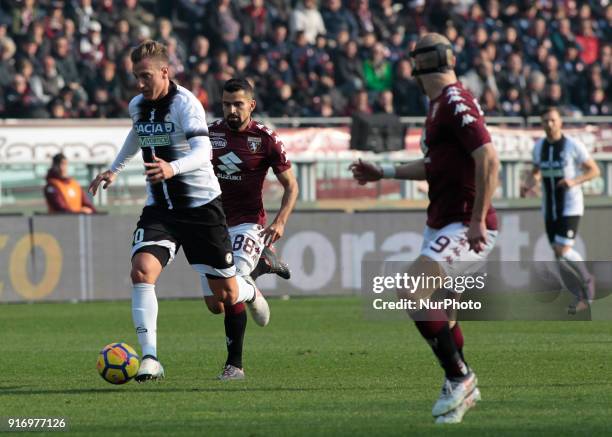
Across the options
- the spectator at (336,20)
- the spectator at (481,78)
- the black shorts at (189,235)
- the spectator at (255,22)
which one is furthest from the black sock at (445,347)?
the spectator at (336,20)

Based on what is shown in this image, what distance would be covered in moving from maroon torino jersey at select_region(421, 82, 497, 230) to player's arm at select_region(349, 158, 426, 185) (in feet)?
0.46

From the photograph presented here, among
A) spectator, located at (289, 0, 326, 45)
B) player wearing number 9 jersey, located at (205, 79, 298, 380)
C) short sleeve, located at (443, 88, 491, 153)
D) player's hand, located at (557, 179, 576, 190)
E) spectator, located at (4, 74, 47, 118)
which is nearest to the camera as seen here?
short sleeve, located at (443, 88, 491, 153)

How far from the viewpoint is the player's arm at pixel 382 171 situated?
8102mm

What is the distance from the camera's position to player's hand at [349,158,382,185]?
8094 mm

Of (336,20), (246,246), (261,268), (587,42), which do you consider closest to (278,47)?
(336,20)

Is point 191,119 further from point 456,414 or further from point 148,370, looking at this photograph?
point 456,414

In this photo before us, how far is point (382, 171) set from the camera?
8180 mm

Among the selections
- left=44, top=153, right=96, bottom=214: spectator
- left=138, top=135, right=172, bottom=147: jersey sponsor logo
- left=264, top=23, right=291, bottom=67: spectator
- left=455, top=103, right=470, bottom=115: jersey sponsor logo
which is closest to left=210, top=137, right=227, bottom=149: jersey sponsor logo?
left=138, top=135, right=172, bottom=147: jersey sponsor logo

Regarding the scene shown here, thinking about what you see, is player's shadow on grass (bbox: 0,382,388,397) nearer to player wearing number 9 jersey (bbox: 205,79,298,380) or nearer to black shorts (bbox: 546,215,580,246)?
player wearing number 9 jersey (bbox: 205,79,298,380)

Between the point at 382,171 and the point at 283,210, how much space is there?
288cm

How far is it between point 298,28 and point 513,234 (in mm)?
8318

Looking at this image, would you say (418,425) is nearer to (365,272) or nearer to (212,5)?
(365,272)

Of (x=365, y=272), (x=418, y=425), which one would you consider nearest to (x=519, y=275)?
(x=365, y=272)

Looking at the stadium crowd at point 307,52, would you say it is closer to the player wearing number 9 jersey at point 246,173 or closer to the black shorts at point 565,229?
the black shorts at point 565,229
